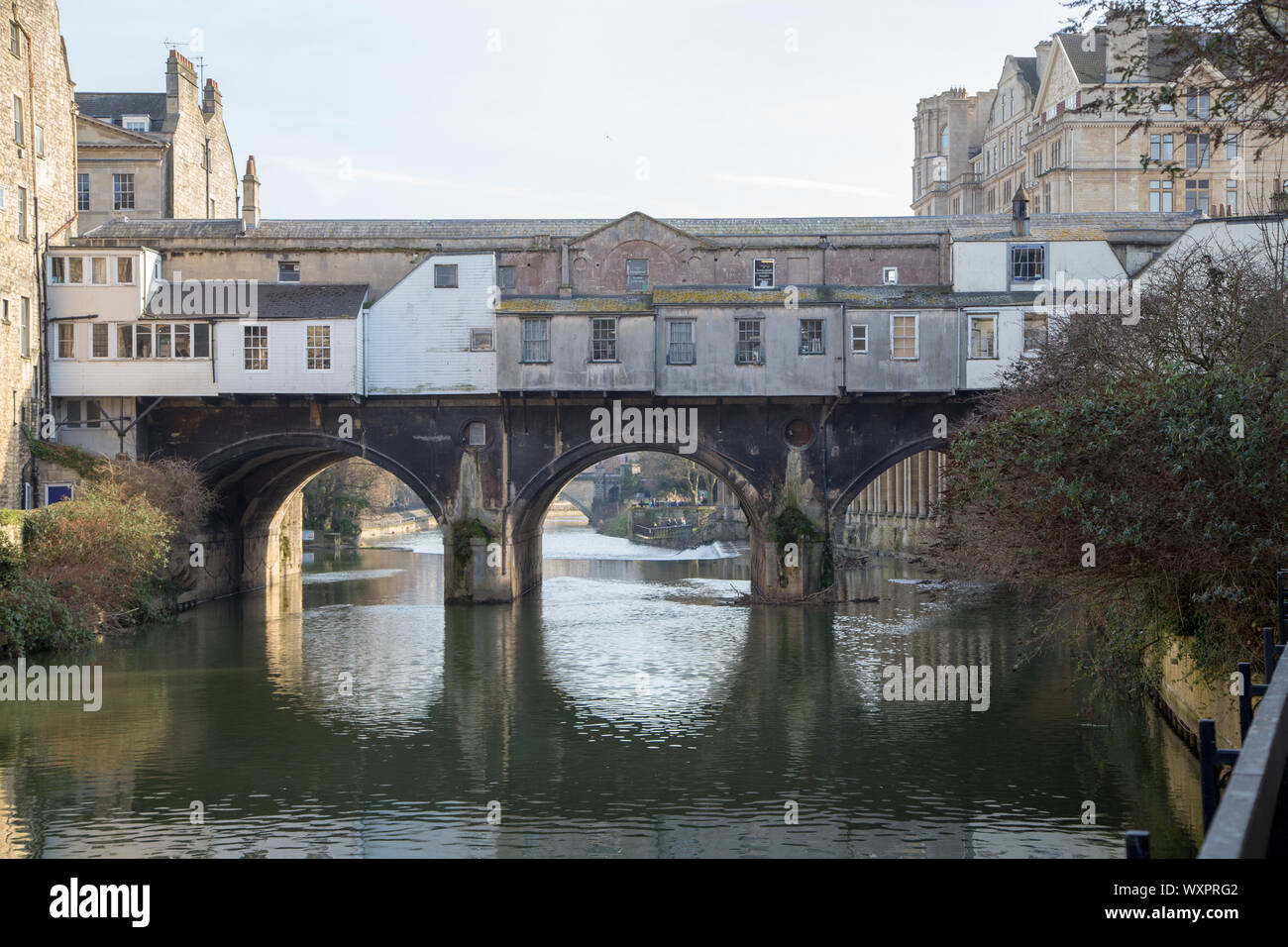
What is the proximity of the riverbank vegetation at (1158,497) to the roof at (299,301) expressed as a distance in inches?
903

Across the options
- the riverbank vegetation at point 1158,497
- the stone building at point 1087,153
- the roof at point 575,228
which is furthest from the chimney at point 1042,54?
the riverbank vegetation at point 1158,497

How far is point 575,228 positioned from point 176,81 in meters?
21.3

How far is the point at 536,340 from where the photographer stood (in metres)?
37.9

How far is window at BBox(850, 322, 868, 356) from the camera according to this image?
3766 centimetres

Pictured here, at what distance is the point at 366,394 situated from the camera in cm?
3847

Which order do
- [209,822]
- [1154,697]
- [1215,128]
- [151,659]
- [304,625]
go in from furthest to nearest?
[304,625], [151,659], [1154,697], [209,822], [1215,128]

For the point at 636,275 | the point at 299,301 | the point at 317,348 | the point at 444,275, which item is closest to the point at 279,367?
the point at 317,348

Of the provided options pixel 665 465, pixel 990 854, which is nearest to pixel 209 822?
pixel 990 854

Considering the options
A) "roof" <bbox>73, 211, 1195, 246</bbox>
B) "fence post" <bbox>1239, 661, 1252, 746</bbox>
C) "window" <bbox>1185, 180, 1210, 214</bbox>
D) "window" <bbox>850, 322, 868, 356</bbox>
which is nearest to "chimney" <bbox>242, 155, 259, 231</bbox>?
"roof" <bbox>73, 211, 1195, 246</bbox>

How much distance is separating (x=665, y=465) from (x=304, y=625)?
183 ft

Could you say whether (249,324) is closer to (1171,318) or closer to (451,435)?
(451,435)

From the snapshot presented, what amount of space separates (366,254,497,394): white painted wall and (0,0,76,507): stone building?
9366 mm

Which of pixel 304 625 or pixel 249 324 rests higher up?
pixel 249 324

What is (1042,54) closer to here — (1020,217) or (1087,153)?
(1087,153)
